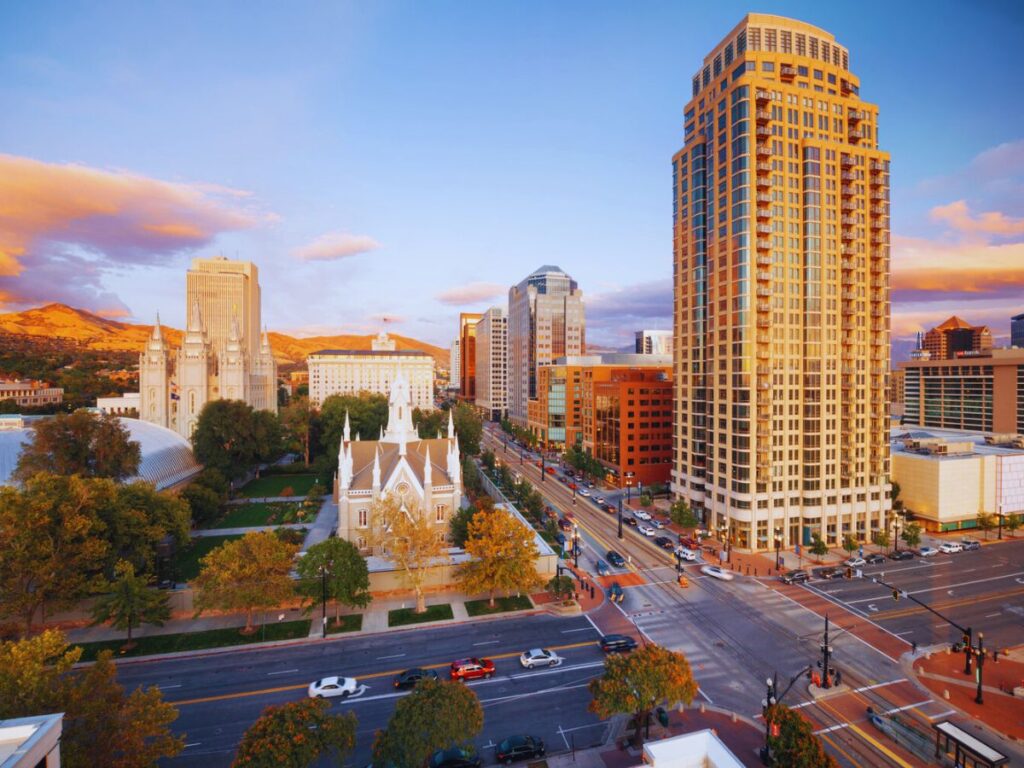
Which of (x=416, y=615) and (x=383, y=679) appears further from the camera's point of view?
(x=416, y=615)

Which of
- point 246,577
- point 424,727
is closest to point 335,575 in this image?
point 246,577

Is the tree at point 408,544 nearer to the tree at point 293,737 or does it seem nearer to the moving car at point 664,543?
the tree at point 293,737

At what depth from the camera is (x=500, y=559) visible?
146 ft

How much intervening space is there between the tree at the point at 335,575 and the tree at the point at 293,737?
19.4 meters

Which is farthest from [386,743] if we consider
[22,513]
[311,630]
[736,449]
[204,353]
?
[204,353]

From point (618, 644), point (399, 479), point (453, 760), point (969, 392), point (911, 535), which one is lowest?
point (618, 644)

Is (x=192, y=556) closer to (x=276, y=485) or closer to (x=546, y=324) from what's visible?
(x=276, y=485)

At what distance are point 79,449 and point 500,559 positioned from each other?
49347 mm

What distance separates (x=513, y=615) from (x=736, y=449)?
119ft

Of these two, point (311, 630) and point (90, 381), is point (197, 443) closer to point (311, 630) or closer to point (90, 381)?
point (311, 630)

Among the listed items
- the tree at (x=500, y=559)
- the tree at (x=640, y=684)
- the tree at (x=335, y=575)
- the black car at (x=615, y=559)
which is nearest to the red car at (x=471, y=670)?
the tree at (x=500, y=559)

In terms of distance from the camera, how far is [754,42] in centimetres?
6369

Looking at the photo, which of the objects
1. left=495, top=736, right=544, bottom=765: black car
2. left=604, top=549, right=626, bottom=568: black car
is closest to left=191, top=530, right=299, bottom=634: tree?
left=495, top=736, right=544, bottom=765: black car

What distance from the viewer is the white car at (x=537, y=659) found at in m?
35.8
